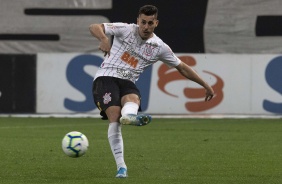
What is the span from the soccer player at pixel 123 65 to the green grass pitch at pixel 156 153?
596 mm

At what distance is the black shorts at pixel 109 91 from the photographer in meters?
10.2

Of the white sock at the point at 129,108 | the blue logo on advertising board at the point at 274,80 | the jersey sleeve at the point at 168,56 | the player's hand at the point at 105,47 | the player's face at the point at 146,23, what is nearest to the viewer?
the player's hand at the point at 105,47

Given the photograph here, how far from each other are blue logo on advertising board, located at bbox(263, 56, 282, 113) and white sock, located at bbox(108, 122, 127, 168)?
12.6 meters

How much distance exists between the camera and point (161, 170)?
11.1 metres

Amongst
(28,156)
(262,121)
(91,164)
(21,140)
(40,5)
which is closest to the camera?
(91,164)

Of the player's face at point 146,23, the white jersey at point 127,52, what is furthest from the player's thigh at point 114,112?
the player's face at point 146,23

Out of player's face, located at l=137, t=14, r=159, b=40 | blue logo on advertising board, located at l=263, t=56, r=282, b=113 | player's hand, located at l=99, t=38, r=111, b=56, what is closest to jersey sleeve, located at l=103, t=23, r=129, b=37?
player's face, located at l=137, t=14, r=159, b=40

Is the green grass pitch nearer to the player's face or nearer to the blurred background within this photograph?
the blurred background

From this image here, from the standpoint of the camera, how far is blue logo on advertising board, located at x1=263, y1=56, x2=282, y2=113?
22.3 m

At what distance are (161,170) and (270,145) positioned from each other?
172 inches

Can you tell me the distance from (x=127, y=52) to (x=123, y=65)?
159 millimetres

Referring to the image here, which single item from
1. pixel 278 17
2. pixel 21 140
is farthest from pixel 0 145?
pixel 278 17

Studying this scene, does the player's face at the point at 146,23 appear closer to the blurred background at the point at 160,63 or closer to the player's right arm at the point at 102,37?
the player's right arm at the point at 102,37

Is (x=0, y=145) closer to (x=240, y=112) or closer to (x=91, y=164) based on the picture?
(x=91, y=164)
